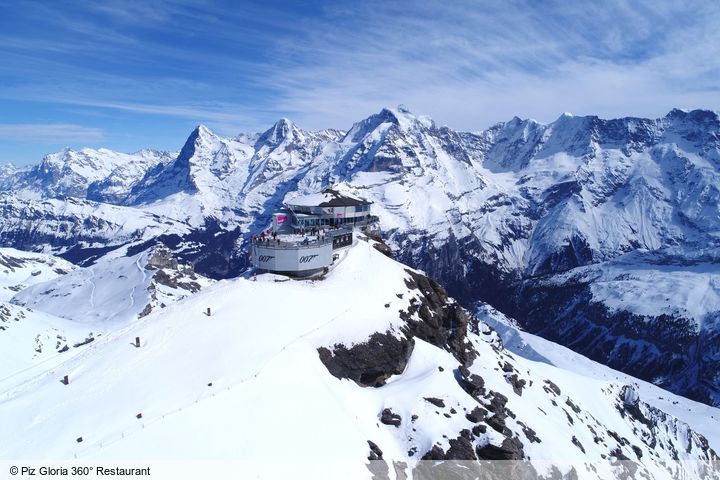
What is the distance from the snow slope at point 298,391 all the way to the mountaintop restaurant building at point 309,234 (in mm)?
3120

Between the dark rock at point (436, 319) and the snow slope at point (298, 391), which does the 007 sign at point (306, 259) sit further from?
the dark rock at point (436, 319)

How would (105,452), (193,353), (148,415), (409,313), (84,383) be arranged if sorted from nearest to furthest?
(105,452)
(148,415)
(84,383)
(193,353)
(409,313)

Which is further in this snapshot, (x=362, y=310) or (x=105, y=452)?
(x=362, y=310)

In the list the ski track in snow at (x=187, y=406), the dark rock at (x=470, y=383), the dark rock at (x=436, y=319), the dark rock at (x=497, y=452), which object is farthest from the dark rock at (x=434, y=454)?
the dark rock at (x=436, y=319)

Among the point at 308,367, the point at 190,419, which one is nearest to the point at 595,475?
the point at 308,367

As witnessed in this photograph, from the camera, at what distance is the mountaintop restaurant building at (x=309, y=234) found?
200ft

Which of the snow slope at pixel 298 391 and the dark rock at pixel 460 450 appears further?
the dark rock at pixel 460 450

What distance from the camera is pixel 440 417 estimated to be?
44.5m

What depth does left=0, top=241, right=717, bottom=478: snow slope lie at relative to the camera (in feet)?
105

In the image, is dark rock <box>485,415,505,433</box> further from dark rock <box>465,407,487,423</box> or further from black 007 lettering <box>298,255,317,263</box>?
black 007 lettering <box>298,255,317,263</box>

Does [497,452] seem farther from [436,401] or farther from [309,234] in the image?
[309,234]

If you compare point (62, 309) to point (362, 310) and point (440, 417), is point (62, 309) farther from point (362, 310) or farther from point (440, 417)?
point (440, 417)

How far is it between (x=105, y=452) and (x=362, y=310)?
31.9m

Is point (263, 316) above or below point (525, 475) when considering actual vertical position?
above
